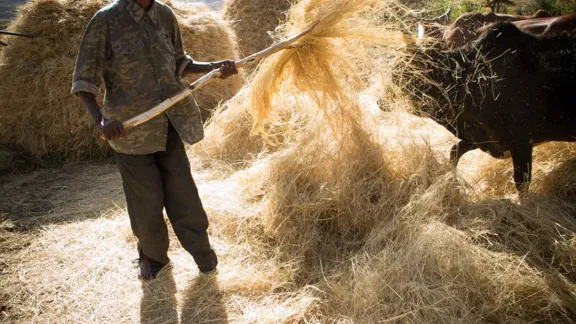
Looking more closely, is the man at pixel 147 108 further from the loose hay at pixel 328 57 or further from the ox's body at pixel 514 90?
the ox's body at pixel 514 90

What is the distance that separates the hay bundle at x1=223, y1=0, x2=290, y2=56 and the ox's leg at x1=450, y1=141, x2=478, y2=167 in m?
6.38

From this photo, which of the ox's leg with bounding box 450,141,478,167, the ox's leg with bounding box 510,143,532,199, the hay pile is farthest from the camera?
the hay pile

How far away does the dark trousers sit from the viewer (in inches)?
105

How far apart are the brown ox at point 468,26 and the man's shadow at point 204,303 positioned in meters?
4.29

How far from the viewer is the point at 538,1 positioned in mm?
10297

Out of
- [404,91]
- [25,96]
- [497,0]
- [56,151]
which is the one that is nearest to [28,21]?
[25,96]

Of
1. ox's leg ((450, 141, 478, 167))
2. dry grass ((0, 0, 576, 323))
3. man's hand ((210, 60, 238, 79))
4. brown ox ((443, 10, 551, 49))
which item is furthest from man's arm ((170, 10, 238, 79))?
brown ox ((443, 10, 551, 49))

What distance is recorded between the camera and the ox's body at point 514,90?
3010 mm

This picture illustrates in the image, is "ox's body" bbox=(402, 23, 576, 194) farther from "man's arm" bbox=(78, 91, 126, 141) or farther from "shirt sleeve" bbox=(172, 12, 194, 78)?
"man's arm" bbox=(78, 91, 126, 141)

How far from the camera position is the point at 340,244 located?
10.3ft

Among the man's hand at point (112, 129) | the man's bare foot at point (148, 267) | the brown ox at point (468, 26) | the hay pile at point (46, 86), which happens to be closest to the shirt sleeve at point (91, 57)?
the man's hand at point (112, 129)

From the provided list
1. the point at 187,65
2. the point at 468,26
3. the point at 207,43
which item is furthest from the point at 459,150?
the point at 207,43

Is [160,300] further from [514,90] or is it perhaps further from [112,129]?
[514,90]

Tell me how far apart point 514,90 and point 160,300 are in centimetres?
280
